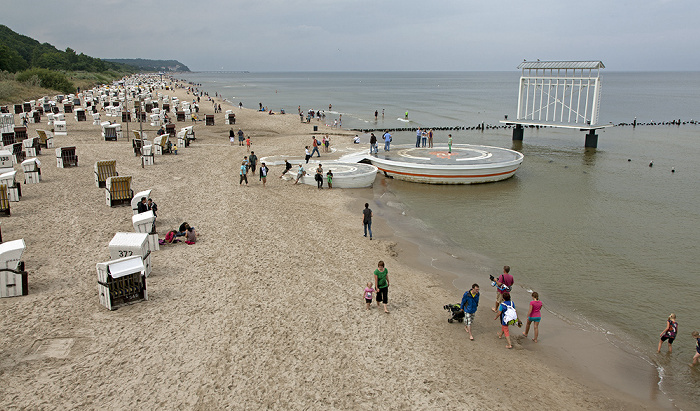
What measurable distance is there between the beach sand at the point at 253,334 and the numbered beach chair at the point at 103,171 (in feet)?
11.9

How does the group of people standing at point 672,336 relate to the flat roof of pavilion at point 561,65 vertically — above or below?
below

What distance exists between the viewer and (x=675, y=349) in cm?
1024

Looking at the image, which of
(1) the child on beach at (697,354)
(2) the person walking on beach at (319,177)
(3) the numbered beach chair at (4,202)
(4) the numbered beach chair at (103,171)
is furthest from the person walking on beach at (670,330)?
(4) the numbered beach chair at (103,171)

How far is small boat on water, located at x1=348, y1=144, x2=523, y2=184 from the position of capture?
25000 millimetres

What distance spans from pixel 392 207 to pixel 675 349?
40.1 feet

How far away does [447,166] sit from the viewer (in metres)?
Result: 24.9

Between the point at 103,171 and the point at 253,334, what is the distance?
14281mm

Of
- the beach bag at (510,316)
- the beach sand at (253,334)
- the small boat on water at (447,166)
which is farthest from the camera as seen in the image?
the small boat on water at (447,166)

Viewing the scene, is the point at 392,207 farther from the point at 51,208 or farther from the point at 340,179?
the point at 51,208

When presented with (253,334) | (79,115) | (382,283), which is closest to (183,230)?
(253,334)

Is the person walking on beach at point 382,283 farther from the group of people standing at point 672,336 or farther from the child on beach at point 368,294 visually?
the group of people standing at point 672,336

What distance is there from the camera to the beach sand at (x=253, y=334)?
759cm

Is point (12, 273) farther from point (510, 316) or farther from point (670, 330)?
point (670, 330)

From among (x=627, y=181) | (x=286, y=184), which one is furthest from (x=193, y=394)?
(x=627, y=181)
